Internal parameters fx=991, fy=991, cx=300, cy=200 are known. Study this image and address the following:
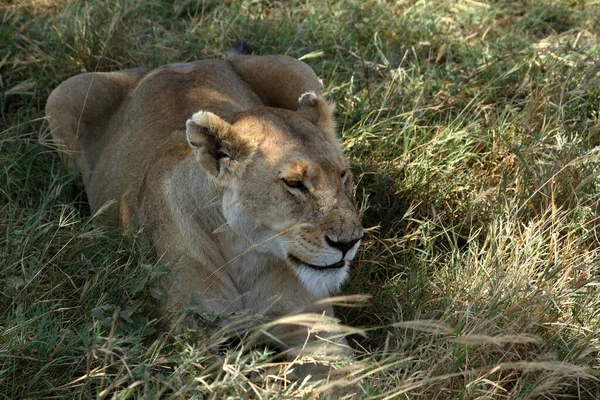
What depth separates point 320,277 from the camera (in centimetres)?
406

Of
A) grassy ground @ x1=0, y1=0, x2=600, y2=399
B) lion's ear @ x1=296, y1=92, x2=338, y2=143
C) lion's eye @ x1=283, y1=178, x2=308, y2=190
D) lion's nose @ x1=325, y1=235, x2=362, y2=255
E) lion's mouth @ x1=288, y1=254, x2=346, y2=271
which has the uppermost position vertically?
lion's eye @ x1=283, y1=178, x2=308, y2=190

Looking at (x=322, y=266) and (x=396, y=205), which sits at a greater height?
(x=322, y=266)

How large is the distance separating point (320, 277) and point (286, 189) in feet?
1.28

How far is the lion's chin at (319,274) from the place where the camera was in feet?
13.3

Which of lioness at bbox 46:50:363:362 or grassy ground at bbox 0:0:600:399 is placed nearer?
grassy ground at bbox 0:0:600:399

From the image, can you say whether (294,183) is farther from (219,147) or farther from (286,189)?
(219,147)

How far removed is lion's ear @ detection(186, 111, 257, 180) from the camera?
4.11 m

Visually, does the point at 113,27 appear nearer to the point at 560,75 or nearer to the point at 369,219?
the point at 369,219

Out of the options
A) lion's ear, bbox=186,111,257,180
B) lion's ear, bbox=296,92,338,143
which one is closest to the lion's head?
lion's ear, bbox=186,111,257,180

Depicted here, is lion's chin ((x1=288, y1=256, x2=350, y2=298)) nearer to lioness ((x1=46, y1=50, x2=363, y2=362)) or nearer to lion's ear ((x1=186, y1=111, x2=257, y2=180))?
lioness ((x1=46, y1=50, x2=363, y2=362))

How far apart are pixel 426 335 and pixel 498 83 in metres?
2.62

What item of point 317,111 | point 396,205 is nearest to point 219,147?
point 317,111

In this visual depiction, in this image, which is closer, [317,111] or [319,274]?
[319,274]

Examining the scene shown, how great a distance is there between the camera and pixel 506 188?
522cm
